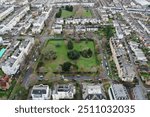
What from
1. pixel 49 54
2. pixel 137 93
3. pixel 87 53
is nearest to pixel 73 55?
pixel 87 53

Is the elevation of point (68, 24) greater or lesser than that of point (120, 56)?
lesser

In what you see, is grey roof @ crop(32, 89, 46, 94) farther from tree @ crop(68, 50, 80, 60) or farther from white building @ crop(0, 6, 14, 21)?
white building @ crop(0, 6, 14, 21)

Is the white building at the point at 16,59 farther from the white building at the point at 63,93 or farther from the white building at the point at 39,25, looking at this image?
the white building at the point at 63,93

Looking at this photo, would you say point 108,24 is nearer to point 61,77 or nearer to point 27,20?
point 27,20

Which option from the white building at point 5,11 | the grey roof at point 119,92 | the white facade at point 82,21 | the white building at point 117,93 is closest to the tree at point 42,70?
the white building at point 117,93

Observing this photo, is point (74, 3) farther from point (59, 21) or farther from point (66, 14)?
point (59, 21)

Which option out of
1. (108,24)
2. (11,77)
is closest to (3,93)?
(11,77)

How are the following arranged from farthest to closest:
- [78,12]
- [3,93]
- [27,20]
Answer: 1. [78,12]
2. [27,20]
3. [3,93]
